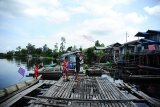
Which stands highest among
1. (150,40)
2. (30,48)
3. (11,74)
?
(30,48)

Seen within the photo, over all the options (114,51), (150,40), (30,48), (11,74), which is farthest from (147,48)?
(30,48)

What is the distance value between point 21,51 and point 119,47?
9632 cm

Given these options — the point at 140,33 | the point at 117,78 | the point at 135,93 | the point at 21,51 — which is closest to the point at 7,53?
the point at 21,51

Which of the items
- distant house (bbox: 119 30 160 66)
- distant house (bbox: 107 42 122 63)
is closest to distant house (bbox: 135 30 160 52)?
distant house (bbox: 119 30 160 66)

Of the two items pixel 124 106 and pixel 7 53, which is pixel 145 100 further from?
pixel 7 53

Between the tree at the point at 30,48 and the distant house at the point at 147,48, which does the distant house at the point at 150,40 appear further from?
the tree at the point at 30,48

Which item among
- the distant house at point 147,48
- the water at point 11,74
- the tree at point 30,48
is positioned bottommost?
the water at point 11,74

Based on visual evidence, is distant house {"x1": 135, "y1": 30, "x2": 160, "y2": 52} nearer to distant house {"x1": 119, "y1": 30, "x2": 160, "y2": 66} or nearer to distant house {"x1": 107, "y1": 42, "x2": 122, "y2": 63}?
distant house {"x1": 119, "y1": 30, "x2": 160, "y2": 66}

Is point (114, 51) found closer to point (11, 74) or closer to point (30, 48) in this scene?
point (11, 74)

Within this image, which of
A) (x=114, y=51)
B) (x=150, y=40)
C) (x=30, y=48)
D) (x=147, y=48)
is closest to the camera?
(x=150, y=40)

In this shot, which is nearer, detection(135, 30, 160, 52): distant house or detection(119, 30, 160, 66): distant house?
detection(119, 30, 160, 66): distant house

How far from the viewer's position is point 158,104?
8.67 metres

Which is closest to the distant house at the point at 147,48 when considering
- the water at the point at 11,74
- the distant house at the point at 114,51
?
the distant house at the point at 114,51

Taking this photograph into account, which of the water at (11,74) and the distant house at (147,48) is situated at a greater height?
the distant house at (147,48)
